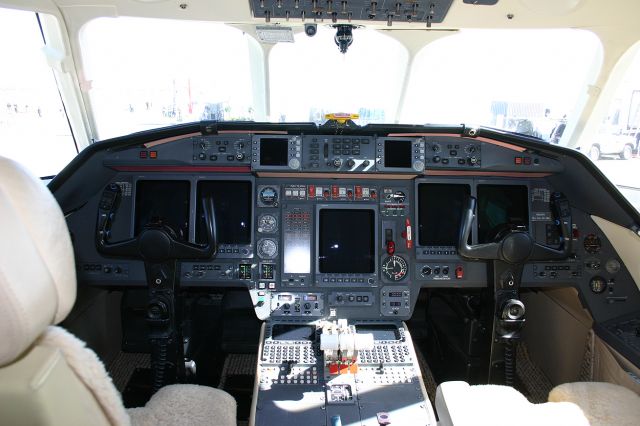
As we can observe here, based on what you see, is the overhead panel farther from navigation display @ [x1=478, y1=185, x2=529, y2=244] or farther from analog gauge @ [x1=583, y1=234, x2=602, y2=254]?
analog gauge @ [x1=583, y1=234, x2=602, y2=254]

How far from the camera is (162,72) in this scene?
3.73 metres

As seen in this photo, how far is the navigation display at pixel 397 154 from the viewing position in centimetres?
264


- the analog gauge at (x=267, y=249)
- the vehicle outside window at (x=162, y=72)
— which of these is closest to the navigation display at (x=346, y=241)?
the analog gauge at (x=267, y=249)

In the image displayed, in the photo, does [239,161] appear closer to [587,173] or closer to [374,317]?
[374,317]

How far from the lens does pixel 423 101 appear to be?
4297 mm

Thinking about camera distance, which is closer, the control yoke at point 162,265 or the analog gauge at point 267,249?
the control yoke at point 162,265

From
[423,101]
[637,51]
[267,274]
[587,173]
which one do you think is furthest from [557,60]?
[267,274]

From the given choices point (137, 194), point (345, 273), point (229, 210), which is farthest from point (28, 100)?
point (345, 273)

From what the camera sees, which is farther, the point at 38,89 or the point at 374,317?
the point at 38,89

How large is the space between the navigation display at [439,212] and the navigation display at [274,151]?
887mm

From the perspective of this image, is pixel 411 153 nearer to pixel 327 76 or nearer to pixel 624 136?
pixel 327 76

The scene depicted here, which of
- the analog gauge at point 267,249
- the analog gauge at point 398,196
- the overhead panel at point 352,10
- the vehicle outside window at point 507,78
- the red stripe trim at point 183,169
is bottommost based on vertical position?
the analog gauge at point 267,249

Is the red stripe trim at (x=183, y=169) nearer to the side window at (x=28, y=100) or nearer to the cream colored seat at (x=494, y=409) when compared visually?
the side window at (x=28, y=100)

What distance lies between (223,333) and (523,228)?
2.14 meters
